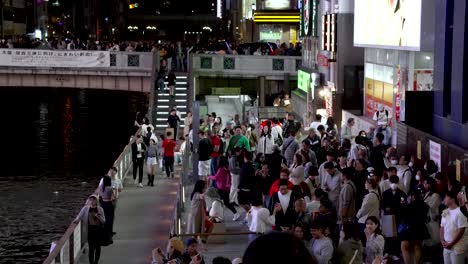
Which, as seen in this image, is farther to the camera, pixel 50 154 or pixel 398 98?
pixel 50 154

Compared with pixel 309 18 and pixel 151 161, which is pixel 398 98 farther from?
pixel 309 18

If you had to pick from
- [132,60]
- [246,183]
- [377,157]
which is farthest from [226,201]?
[132,60]

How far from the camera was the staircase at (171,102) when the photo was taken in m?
42.4

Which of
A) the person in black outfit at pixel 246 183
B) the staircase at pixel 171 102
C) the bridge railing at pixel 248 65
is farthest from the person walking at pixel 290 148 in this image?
the bridge railing at pixel 248 65

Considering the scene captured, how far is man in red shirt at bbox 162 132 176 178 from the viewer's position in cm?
2650

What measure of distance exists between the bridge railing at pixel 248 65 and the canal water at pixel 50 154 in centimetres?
833

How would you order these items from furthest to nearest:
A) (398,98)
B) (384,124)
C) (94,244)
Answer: (398,98)
(384,124)
(94,244)

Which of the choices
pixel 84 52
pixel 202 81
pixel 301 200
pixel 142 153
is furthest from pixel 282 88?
pixel 301 200

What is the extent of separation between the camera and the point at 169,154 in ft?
88.1

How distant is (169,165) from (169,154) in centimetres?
81

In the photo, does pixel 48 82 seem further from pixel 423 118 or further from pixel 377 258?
pixel 377 258

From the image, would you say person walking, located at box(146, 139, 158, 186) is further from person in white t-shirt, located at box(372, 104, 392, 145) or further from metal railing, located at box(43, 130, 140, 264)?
metal railing, located at box(43, 130, 140, 264)

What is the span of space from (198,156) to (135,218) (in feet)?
7.30

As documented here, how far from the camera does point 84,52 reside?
50.5 metres
